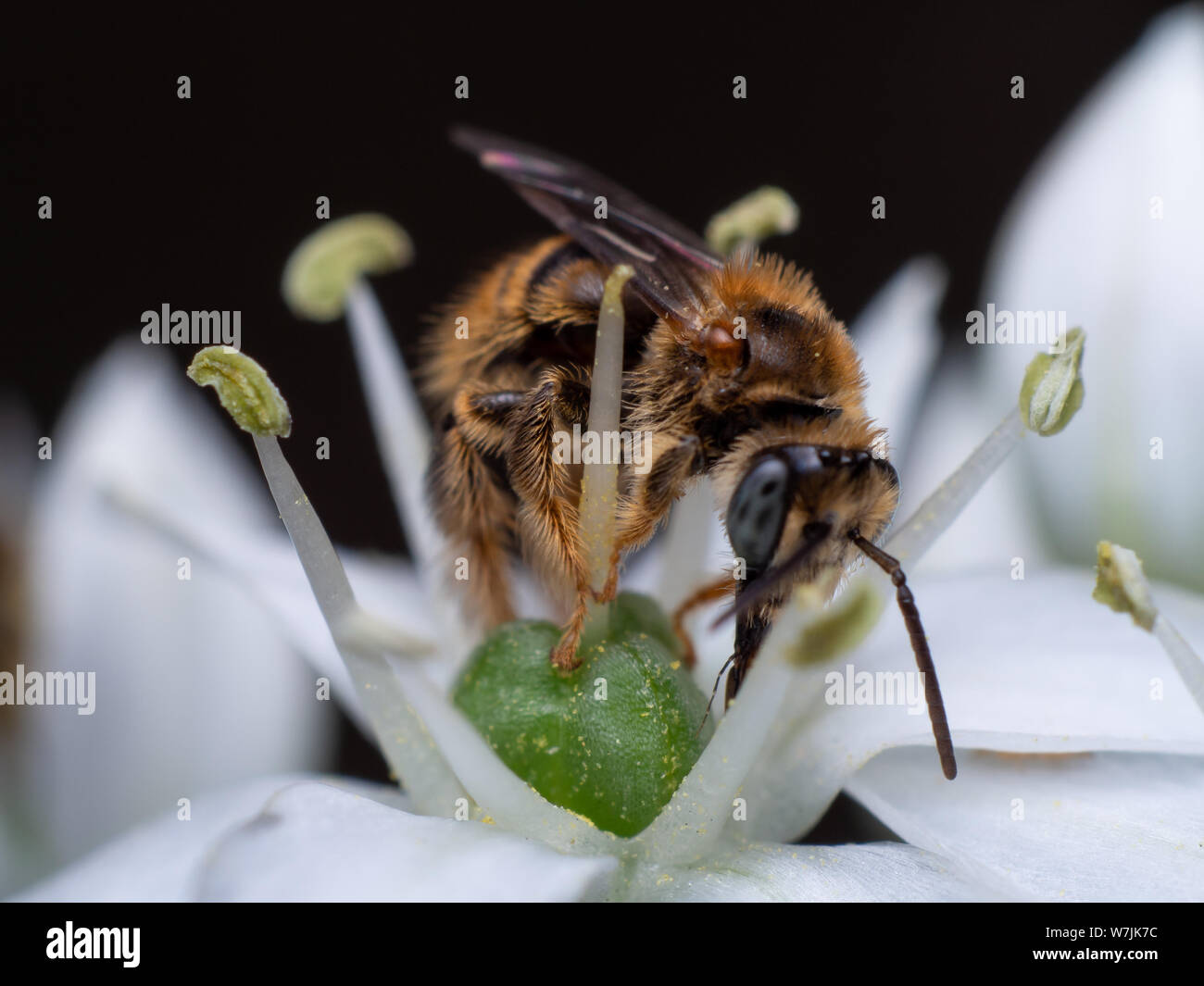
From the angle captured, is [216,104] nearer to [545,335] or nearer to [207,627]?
[207,627]

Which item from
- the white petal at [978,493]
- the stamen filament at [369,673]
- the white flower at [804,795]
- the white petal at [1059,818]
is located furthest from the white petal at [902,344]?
the stamen filament at [369,673]

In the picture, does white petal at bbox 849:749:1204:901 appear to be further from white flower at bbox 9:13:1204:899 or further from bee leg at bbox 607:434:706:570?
bee leg at bbox 607:434:706:570

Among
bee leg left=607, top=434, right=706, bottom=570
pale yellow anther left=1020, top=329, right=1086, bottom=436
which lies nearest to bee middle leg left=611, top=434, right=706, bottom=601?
bee leg left=607, top=434, right=706, bottom=570

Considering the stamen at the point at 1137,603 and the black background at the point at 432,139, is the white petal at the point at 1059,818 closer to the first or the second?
the stamen at the point at 1137,603

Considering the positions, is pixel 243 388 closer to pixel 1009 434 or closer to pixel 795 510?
pixel 795 510

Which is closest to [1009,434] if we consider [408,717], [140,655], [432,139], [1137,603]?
[1137,603]
